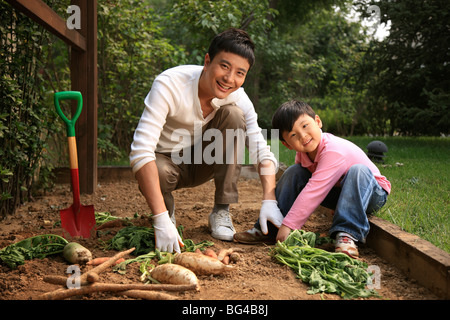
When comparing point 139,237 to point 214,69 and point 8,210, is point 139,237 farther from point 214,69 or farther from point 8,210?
point 8,210

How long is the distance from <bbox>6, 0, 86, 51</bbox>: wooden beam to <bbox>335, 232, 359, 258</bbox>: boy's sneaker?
2190 millimetres

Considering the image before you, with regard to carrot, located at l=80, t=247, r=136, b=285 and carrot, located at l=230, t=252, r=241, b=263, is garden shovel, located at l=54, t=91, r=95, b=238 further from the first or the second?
carrot, located at l=230, t=252, r=241, b=263

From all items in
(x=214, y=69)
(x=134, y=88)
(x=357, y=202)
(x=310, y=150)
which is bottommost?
(x=357, y=202)

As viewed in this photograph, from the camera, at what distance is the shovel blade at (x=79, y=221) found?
2.56m

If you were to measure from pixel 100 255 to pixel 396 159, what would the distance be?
3826 millimetres

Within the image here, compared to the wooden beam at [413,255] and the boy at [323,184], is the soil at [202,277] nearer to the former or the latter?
the wooden beam at [413,255]

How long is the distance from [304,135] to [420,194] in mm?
1258

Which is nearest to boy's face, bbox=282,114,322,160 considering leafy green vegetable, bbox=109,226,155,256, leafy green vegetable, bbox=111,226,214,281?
leafy green vegetable, bbox=111,226,214,281

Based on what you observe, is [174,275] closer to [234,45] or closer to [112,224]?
[112,224]

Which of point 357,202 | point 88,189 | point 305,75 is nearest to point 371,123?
point 305,75

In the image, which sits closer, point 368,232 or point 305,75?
point 368,232

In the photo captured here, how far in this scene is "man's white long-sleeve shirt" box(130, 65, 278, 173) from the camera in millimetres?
2262

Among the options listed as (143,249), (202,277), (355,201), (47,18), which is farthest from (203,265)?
(47,18)

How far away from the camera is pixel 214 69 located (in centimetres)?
239
